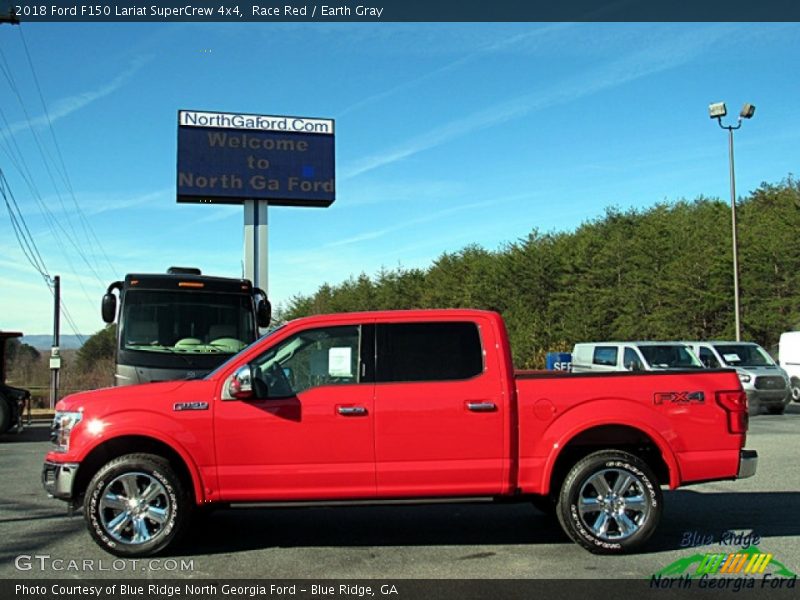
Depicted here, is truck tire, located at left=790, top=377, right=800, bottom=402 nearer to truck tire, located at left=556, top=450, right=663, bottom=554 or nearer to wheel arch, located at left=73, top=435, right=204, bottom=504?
truck tire, located at left=556, top=450, right=663, bottom=554

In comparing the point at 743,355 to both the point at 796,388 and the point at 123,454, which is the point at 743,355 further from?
the point at 123,454

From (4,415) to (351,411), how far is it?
12.4 m

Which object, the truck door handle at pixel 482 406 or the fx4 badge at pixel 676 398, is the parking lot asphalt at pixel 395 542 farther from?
the fx4 badge at pixel 676 398

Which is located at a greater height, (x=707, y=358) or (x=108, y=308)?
(x=108, y=308)

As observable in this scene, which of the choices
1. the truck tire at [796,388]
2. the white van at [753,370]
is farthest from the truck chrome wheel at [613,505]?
the truck tire at [796,388]

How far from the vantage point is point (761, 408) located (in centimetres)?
2083

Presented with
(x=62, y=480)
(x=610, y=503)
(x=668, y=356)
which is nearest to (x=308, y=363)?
(x=62, y=480)

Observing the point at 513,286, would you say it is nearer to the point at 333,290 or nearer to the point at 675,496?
the point at 333,290

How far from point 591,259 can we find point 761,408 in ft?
75.7

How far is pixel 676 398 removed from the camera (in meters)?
6.54

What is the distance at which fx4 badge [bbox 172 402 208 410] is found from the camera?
639 cm

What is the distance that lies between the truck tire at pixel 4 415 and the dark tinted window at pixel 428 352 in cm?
1230

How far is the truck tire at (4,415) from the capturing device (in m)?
16.1

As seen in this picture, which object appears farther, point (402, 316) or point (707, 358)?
point (707, 358)
